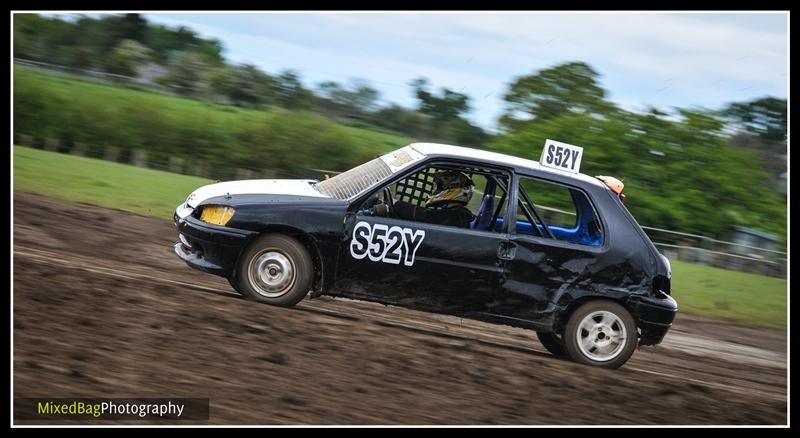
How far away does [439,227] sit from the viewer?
807 cm

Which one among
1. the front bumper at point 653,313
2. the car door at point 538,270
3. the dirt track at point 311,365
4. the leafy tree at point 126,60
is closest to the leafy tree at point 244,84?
the leafy tree at point 126,60

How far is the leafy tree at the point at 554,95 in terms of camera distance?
23869 millimetres

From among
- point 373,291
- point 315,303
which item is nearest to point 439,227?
point 373,291

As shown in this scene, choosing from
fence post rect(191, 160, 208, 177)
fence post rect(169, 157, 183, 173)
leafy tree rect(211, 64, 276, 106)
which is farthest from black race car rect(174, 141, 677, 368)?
leafy tree rect(211, 64, 276, 106)

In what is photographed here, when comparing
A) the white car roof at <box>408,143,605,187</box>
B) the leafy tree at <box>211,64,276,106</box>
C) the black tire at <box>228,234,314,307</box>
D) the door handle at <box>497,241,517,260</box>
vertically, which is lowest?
the black tire at <box>228,234,314,307</box>

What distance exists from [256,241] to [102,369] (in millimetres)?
1920

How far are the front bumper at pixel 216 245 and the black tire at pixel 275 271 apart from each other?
84 millimetres

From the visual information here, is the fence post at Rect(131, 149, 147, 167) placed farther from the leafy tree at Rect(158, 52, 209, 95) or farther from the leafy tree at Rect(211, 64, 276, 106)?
the leafy tree at Rect(158, 52, 209, 95)

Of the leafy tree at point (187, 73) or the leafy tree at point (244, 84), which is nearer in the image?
the leafy tree at point (244, 84)

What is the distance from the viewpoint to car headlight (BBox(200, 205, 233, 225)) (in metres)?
7.99

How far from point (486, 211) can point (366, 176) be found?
3.76 feet

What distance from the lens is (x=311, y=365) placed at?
23.8 feet

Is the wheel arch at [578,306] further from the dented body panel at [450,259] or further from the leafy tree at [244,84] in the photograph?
the leafy tree at [244,84]

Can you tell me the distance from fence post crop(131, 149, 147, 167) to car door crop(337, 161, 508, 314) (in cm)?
1443
